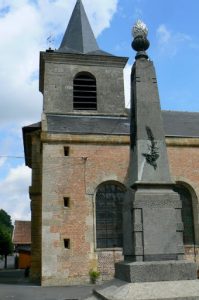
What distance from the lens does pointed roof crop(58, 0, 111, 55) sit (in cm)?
2183

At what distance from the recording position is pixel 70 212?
15766mm

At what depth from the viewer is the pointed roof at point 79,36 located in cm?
2183

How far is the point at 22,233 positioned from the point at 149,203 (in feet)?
132

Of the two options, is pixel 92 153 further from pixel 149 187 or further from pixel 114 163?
pixel 149 187

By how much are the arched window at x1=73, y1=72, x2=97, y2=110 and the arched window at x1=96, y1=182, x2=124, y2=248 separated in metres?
5.46

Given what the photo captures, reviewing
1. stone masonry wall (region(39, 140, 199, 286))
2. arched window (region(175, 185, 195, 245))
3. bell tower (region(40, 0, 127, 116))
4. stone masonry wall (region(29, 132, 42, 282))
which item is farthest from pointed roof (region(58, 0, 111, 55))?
arched window (region(175, 185, 195, 245))

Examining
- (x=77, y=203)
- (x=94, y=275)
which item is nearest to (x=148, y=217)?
(x=94, y=275)

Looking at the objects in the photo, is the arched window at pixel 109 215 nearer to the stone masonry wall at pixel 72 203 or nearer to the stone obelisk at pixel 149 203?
the stone masonry wall at pixel 72 203

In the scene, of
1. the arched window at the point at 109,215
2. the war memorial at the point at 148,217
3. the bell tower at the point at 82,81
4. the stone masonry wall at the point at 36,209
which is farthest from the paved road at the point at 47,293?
the bell tower at the point at 82,81

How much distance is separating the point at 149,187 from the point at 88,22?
19.6 meters

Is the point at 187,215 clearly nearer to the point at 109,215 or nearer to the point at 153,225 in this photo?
the point at 109,215

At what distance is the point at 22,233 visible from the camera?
44500 mm

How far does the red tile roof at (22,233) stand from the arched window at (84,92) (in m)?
25.3

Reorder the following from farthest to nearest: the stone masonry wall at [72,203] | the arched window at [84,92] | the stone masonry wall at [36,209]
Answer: the arched window at [84,92] → the stone masonry wall at [36,209] → the stone masonry wall at [72,203]
